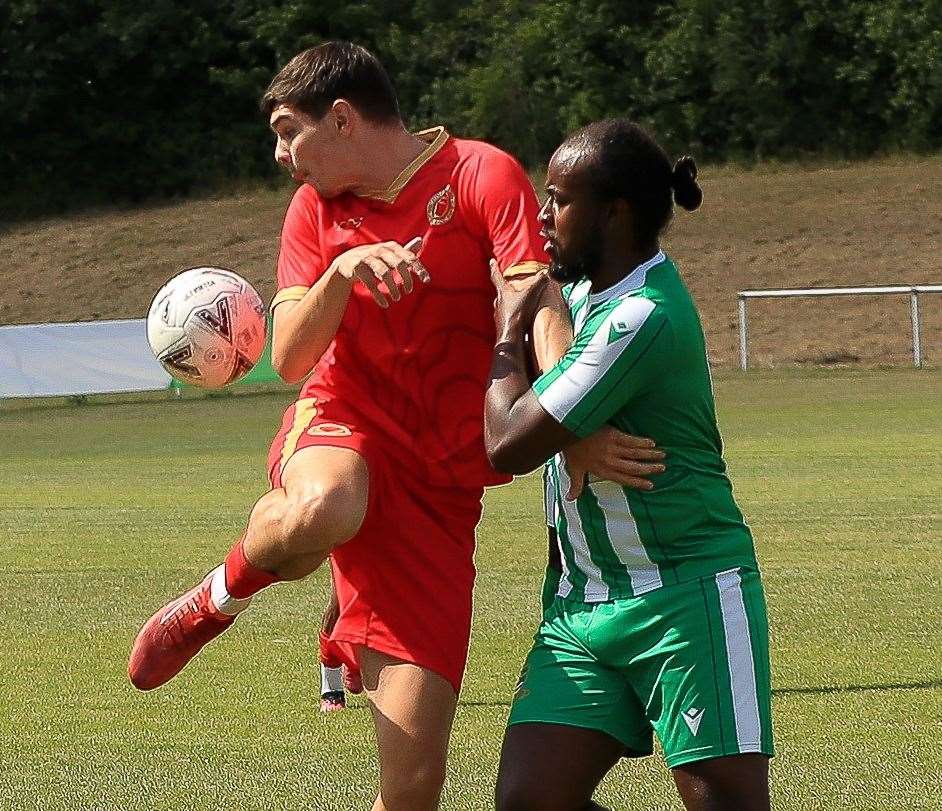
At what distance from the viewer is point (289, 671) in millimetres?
7461

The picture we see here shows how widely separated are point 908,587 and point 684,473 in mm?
5896

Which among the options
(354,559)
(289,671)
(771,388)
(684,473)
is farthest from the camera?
(771,388)

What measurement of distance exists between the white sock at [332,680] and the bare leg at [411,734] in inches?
93.1

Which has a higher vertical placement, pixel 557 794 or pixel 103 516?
pixel 557 794

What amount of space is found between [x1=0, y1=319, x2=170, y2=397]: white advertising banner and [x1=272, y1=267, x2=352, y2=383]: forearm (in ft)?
76.2

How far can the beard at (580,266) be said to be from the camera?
374cm

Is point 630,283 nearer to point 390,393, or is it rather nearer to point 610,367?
point 610,367

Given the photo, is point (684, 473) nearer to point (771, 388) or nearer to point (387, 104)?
point (387, 104)

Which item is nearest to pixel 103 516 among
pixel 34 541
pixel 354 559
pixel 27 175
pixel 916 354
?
pixel 34 541

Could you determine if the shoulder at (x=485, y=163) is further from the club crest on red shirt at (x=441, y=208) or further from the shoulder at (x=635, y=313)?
the shoulder at (x=635, y=313)

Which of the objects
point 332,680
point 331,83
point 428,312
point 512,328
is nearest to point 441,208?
point 428,312

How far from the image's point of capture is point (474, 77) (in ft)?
168

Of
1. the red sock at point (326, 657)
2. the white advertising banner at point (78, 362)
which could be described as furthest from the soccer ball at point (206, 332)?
the white advertising banner at point (78, 362)

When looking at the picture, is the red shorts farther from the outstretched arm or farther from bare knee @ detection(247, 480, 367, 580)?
the outstretched arm
